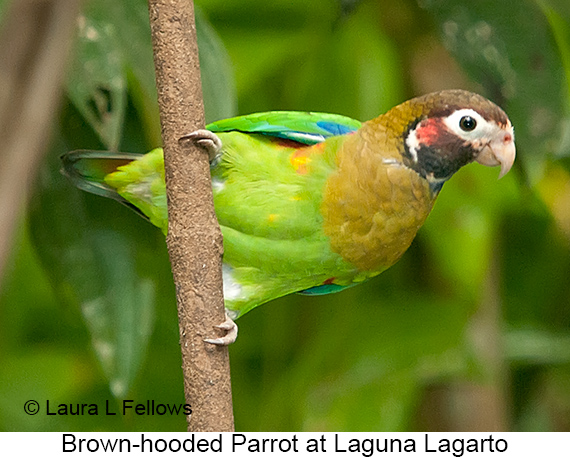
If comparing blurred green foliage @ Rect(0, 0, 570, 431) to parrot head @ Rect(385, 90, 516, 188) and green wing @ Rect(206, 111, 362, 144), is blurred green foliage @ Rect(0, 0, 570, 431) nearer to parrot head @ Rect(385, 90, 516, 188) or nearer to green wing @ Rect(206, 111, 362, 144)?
green wing @ Rect(206, 111, 362, 144)

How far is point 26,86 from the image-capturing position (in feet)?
4.02

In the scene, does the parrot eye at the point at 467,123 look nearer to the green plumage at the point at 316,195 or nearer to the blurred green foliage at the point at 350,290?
the green plumage at the point at 316,195

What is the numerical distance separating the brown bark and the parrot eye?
27.6 inches

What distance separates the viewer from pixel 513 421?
91.8 inches

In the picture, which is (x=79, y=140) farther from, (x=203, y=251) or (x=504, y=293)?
(x=504, y=293)

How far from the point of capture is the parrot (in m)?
1.23

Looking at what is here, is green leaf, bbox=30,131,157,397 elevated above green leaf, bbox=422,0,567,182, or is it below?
below

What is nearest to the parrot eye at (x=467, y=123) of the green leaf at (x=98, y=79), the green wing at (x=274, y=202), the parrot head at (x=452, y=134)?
the parrot head at (x=452, y=134)

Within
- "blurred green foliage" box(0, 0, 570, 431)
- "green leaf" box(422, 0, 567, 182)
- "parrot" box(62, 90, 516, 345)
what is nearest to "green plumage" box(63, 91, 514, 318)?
"parrot" box(62, 90, 516, 345)

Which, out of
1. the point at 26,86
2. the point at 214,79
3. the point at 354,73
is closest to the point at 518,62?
the point at 214,79

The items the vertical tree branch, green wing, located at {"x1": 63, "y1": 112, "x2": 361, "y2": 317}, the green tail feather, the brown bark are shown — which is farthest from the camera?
the green tail feather

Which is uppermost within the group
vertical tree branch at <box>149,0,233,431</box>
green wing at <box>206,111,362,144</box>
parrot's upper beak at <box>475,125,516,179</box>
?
green wing at <box>206,111,362,144</box>

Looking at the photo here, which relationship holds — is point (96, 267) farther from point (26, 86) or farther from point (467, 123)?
point (467, 123)
